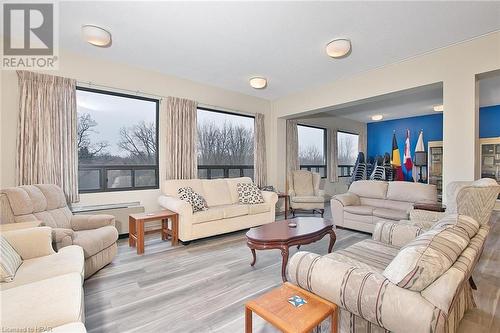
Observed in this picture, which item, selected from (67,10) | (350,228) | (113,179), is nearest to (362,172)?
(350,228)

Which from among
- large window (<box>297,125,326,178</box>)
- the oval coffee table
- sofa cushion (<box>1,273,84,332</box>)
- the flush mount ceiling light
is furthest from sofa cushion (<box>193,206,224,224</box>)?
large window (<box>297,125,326,178</box>)

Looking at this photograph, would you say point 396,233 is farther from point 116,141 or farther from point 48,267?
point 116,141

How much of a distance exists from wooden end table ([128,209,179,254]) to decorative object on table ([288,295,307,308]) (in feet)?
7.95

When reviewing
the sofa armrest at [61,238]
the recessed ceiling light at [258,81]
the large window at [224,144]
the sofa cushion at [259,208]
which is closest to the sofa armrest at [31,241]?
the sofa armrest at [61,238]

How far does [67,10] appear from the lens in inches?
96.5

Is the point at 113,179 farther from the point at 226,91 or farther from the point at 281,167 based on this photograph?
the point at 281,167

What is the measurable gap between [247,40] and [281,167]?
3.45 metres

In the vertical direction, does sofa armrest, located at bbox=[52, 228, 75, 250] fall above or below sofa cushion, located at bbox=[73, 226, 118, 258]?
above

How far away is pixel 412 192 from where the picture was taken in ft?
13.0

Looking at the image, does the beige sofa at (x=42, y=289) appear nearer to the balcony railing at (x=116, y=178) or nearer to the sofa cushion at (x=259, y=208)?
the balcony railing at (x=116, y=178)

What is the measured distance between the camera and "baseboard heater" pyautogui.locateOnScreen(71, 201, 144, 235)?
11.2 ft

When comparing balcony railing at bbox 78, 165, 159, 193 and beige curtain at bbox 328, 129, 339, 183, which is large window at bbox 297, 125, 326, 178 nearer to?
beige curtain at bbox 328, 129, 339, 183

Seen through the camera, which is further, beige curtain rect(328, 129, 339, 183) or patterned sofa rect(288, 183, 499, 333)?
beige curtain rect(328, 129, 339, 183)

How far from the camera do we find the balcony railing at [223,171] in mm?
4910
